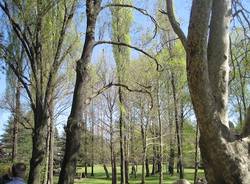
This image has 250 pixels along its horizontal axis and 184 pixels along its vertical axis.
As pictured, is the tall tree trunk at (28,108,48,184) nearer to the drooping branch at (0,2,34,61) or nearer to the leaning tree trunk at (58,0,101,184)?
the drooping branch at (0,2,34,61)

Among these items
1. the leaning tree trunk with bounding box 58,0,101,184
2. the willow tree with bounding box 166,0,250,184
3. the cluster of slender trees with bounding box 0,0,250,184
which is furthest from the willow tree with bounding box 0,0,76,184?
the willow tree with bounding box 166,0,250,184

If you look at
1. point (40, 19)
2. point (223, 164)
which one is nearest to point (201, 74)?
point (223, 164)

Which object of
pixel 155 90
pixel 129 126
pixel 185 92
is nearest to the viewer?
pixel 155 90

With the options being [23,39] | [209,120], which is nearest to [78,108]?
[209,120]

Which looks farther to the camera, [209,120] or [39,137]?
[39,137]

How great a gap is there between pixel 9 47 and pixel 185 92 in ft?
86.1

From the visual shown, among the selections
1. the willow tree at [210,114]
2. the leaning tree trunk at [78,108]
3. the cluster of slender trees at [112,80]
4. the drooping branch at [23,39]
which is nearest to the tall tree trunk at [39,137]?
the cluster of slender trees at [112,80]

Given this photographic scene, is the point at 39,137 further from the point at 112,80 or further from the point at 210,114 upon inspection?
the point at 210,114

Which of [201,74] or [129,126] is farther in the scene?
[129,126]

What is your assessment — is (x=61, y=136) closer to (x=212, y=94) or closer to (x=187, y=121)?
(x=187, y=121)

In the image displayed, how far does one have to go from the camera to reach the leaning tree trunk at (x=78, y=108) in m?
5.99

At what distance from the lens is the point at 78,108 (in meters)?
6.18

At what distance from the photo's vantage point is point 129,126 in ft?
125

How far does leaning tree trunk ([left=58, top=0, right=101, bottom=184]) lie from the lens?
236 inches
